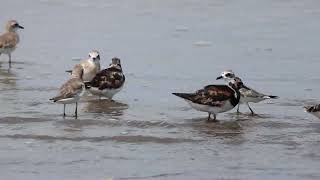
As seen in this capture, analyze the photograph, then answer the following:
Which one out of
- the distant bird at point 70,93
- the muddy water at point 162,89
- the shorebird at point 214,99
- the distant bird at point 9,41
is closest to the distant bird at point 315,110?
the muddy water at point 162,89

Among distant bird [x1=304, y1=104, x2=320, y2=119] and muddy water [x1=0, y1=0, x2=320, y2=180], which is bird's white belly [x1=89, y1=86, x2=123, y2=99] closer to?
muddy water [x1=0, y1=0, x2=320, y2=180]

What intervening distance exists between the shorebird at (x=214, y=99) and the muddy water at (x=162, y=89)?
203 mm

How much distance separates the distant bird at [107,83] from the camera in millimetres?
13875

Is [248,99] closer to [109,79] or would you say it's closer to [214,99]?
[214,99]

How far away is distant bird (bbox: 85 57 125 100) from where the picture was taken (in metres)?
13.9

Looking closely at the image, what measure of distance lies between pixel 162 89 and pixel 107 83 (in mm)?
1011

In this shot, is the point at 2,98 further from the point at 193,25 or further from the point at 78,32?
the point at 193,25

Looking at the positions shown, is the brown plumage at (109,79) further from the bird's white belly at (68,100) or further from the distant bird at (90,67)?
the bird's white belly at (68,100)

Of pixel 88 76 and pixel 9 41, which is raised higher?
pixel 9 41

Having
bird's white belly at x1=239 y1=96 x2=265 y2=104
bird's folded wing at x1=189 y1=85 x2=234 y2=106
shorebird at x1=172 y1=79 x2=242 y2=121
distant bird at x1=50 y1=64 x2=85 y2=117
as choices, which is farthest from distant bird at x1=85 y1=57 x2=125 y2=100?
bird's white belly at x1=239 y1=96 x2=265 y2=104

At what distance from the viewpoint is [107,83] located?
45.5 feet

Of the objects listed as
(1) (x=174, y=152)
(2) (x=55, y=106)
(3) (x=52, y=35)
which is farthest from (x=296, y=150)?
(3) (x=52, y=35)

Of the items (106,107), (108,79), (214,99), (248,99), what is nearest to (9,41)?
(108,79)

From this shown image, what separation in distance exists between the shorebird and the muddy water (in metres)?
0.20
